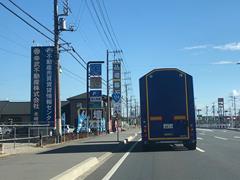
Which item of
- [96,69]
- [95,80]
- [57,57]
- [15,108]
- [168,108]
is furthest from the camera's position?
[15,108]

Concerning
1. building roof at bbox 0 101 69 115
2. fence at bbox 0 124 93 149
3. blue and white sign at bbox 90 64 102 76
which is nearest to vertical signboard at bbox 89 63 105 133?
blue and white sign at bbox 90 64 102 76

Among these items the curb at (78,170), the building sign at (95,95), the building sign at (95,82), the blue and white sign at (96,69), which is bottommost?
the curb at (78,170)

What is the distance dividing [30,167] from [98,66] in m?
37.5

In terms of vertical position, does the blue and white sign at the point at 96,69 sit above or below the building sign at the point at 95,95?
above

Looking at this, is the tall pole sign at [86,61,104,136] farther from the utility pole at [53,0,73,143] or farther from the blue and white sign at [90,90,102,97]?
the utility pole at [53,0,73,143]

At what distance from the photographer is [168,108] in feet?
90.1

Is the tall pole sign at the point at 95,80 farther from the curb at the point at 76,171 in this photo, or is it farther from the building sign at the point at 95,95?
the curb at the point at 76,171

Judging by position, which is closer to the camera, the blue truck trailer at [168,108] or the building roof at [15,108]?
the blue truck trailer at [168,108]

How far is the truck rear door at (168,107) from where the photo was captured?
89.6 ft

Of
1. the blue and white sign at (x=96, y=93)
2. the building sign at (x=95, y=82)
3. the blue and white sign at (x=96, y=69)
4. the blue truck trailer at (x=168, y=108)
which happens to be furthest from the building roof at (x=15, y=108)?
the blue truck trailer at (x=168, y=108)

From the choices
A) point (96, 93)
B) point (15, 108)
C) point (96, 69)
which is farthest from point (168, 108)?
point (15, 108)

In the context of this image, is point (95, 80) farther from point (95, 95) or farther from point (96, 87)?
point (95, 95)

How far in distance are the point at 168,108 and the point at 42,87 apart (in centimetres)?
1835

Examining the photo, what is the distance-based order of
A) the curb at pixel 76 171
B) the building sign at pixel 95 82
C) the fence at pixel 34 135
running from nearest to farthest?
the curb at pixel 76 171
the fence at pixel 34 135
the building sign at pixel 95 82
